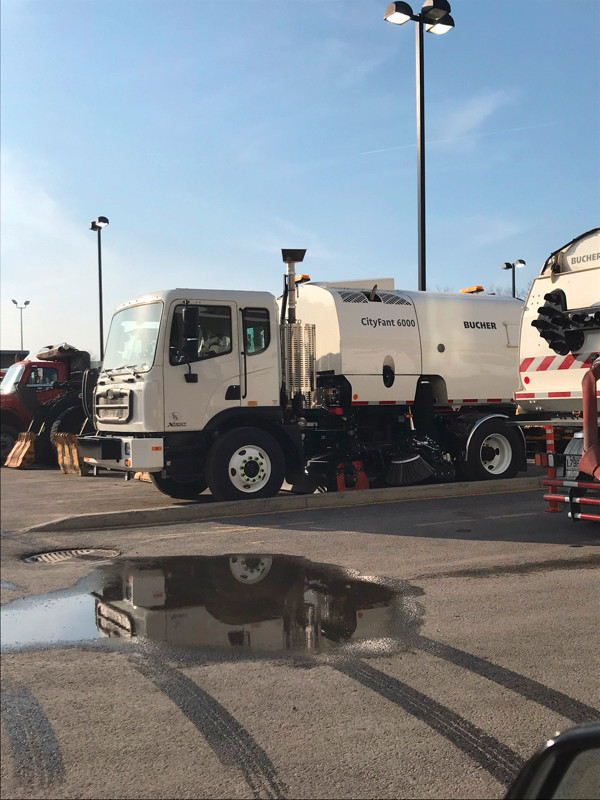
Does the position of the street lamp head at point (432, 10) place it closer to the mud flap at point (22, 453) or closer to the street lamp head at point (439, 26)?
the street lamp head at point (439, 26)

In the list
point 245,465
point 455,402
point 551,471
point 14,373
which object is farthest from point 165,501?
point 14,373

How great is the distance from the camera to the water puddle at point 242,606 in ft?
15.2

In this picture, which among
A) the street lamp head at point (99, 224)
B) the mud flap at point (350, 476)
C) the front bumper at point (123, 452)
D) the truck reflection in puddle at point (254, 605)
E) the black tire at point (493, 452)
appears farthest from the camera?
the black tire at point (493, 452)

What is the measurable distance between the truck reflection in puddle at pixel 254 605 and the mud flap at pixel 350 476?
176 inches

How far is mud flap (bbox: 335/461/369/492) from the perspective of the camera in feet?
37.9

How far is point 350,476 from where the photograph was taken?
457 inches

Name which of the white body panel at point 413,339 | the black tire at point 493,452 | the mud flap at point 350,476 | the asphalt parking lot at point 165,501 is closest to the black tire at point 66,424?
the asphalt parking lot at point 165,501

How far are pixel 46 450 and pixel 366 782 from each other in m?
1.99

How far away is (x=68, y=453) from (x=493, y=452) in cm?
973

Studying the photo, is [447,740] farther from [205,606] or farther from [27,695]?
[205,606]

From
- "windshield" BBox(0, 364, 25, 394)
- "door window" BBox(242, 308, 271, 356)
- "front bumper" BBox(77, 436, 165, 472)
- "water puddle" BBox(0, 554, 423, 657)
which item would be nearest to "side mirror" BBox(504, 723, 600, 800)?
"water puddle" BBox(0, 554, 423, 657)

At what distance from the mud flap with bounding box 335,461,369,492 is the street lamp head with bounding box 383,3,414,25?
21.9 feet

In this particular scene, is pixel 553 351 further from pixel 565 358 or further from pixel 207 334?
pixel 207 334

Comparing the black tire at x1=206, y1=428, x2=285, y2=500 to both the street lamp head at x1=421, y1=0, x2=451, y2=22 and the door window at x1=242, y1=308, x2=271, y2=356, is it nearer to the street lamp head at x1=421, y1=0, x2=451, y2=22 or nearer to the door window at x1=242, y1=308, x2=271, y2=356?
the door window at x1=242, y1=308, x2=271, y2=356
